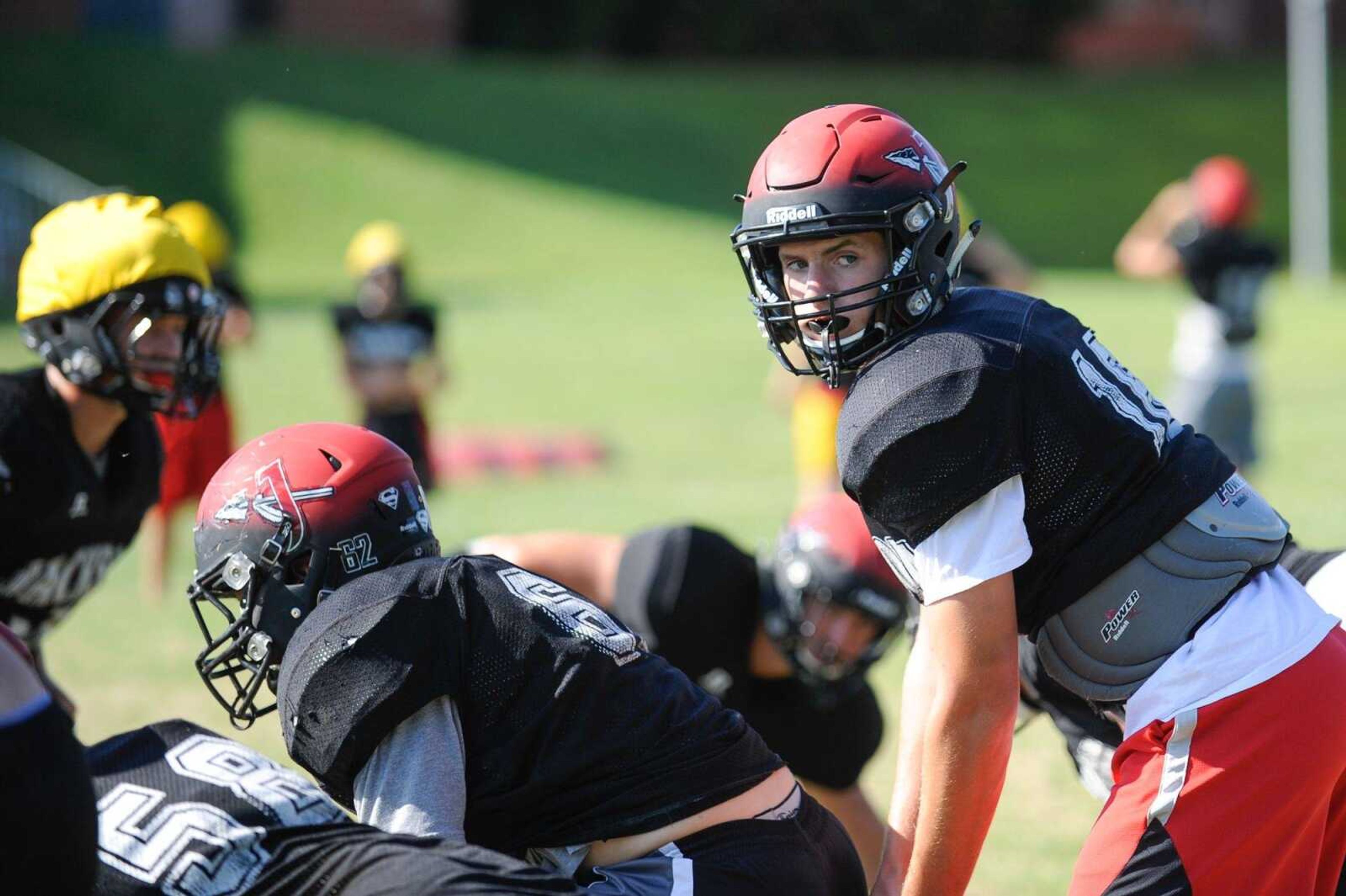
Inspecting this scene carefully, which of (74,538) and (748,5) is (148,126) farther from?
(74,538)

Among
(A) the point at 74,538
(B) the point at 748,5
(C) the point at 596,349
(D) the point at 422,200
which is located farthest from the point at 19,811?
(B) the point at 748,5

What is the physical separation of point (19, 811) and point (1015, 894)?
3348 mm

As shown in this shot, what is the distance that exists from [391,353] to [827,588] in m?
6.22

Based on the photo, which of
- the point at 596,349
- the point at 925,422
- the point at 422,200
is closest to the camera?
the point at 925,422

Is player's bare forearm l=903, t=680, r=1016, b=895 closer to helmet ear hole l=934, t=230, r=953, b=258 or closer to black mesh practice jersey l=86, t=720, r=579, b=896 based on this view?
black mesh practice jersey l=86, t=720, r=579, b=896

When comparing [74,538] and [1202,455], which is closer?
[1202,455]

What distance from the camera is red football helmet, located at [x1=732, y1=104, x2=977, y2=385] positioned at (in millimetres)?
3094

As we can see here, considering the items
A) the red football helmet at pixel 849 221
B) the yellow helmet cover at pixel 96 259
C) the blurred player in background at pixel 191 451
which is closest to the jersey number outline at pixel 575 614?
the red football helmet at pixel 849 221

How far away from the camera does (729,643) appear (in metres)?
4.56

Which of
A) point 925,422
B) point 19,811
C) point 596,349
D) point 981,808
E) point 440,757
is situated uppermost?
point 925,422

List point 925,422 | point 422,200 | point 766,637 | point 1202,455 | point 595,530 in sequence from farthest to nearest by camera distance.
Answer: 1. point 422,200
2. point 595,530
3. point 766,637
4. point 1202,455
5. point 925,422

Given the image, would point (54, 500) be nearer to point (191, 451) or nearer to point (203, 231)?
point (191, 451)

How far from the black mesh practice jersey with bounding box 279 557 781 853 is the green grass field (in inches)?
95.8

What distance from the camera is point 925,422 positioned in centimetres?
286
